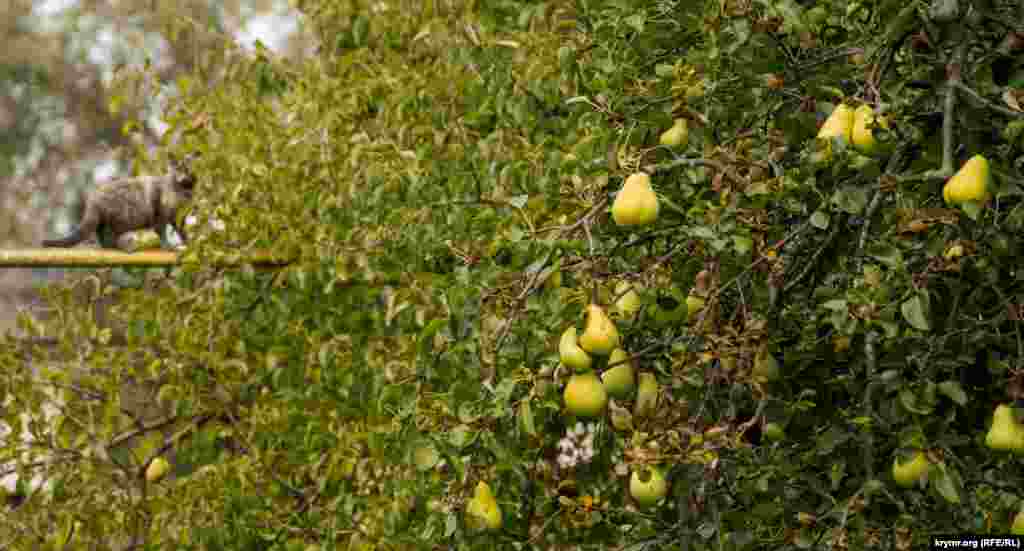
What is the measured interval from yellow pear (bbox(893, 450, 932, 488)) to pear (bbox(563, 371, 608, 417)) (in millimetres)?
350

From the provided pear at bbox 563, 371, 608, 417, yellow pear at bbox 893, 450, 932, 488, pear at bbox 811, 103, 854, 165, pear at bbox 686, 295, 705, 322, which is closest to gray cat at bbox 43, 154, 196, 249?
pear at bbox 686, 295, 705, 322

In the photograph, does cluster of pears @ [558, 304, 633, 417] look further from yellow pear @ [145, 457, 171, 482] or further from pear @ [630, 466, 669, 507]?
yellow pear @ [145, 457, 171, 482]

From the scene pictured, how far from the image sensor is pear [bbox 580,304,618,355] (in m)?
1.35

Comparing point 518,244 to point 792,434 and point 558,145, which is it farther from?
point 558,145

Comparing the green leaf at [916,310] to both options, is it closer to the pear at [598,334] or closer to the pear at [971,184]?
the pear at [971,184]

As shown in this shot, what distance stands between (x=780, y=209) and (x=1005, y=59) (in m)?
0.36

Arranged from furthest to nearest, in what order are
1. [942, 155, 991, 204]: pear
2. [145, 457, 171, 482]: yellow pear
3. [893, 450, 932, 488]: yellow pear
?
[145, 457, 171, 482]: yellow pear < [893, 450, 932, 488]: yellow pear < [942, 155, 991, 204]: pear

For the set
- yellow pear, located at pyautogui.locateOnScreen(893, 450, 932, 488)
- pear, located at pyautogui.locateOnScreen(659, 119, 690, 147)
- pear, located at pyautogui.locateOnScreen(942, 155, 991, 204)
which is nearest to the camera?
pear, located at pyautogui.locateOnScreen(942, 155, 991, 204)

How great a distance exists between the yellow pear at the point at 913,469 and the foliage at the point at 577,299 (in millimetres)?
12

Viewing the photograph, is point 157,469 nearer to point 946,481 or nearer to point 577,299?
point 577,299

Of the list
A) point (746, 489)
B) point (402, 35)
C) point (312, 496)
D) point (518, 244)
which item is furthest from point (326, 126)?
point (746, 489)

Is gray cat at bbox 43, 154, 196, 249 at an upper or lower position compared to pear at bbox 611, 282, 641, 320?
lower

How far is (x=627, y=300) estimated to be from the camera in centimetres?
159

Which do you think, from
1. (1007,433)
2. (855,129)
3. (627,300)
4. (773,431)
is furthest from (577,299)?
(1007,433)
